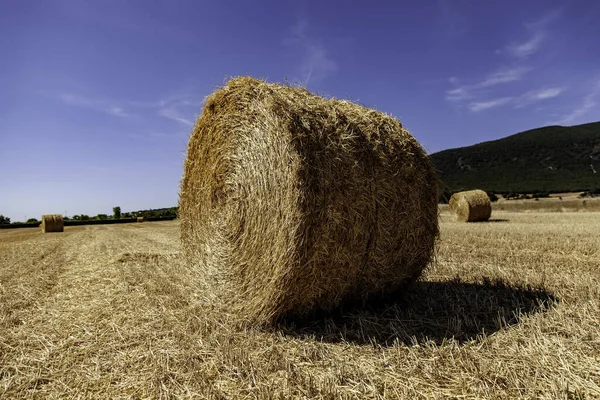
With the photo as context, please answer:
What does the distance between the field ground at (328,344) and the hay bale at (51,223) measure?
20.5m

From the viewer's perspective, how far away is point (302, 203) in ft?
12.1

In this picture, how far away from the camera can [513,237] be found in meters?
9.87

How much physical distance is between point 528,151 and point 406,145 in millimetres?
75758

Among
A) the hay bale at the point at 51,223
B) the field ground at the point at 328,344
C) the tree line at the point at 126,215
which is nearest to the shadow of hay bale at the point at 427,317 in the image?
the field ground at the point at 328,344

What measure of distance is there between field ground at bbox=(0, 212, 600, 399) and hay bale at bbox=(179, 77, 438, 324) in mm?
355

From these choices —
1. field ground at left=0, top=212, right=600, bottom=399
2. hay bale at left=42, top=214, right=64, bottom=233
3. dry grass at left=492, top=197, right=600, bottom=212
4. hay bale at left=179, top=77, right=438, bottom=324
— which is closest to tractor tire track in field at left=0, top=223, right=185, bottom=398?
field ground at left=0, top=212, right=600, bottom=399

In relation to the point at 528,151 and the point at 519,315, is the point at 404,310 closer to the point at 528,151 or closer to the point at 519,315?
the point at 519,315

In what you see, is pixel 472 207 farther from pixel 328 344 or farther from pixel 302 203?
pixel 328 344

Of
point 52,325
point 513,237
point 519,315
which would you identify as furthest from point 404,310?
point 513,237

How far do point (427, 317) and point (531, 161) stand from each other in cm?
7206

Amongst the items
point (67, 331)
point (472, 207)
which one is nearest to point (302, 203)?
point (67, 331)

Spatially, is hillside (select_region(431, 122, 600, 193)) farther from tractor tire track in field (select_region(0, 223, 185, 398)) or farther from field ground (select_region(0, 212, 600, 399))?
field ground (select_region(0, 212, 600, 399))

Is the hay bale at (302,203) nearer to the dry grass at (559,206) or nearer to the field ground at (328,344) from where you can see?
the field ground at (328,344)

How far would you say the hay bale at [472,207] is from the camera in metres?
16.7
